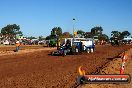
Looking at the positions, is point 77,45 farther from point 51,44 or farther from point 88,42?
point 51,44

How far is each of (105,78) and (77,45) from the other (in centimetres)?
2978

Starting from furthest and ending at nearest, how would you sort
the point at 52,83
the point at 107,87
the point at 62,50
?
the point at 62,50 → the point at 52,83 → the point at 107,87

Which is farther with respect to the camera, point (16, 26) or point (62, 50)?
point (16, 26)

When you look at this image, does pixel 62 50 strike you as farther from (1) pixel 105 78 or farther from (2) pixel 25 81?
(1) pixel 105 78

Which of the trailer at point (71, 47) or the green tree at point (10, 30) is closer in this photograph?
the trailer at point (71, 47)

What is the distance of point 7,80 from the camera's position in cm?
1462

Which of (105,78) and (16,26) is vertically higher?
(16,26)

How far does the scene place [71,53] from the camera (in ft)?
117

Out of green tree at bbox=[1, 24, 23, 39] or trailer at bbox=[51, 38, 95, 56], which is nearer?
trailer at bbox=[51, 38, 95, 56]

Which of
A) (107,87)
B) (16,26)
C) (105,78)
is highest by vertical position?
(16,26)

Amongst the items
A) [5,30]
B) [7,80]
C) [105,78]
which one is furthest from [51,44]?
[5,30]

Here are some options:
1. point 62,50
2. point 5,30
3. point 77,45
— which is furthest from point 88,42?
point 5,30

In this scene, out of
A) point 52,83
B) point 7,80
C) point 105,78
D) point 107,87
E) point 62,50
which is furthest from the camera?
point 62,50

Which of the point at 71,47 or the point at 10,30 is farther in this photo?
the point at 10,30
